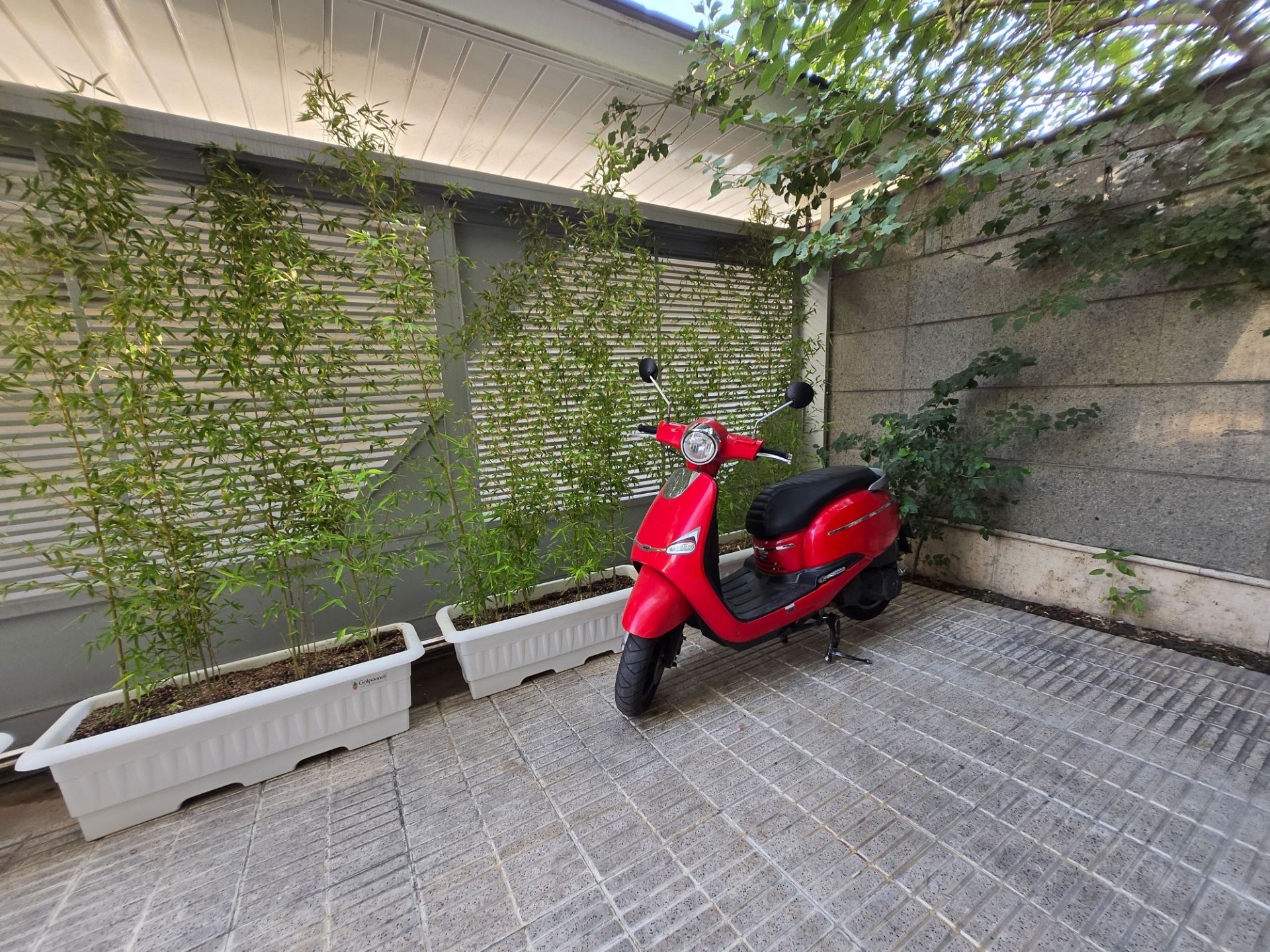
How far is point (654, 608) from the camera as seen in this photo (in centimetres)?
167

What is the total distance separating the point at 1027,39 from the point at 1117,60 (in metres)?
0.53

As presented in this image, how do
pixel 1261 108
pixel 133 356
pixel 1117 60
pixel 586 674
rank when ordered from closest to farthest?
pixel 133 356
pixel 1261 108
pixel 1117 60
pixel 586 674

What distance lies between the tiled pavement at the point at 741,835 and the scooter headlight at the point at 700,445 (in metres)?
1.05

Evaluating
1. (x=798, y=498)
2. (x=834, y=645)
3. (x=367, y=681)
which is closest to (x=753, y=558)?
(x=798, y=498)

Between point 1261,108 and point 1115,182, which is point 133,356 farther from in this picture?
point 1115,182

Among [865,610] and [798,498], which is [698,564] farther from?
[865,610]

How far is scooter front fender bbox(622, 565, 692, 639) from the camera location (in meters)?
1.65

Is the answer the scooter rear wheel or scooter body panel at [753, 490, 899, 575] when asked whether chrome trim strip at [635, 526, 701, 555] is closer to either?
scooter body panel at [753, 490, 899, 575]

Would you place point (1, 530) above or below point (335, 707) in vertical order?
above

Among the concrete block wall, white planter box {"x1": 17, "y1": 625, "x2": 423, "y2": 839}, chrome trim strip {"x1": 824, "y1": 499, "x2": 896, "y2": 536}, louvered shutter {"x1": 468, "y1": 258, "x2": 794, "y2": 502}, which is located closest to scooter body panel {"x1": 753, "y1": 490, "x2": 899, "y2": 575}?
chrome trim strip {"x1": 824, "y1": 499, "x2": 896, "y2": 536}

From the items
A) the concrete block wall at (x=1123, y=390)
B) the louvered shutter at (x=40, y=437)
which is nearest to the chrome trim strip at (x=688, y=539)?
the louvered shutter at (x=40, y=437)

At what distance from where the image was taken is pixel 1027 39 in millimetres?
1734

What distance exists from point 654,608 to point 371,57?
2.30m

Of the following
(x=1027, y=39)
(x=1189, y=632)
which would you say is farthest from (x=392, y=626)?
(x=1189, y=632)
